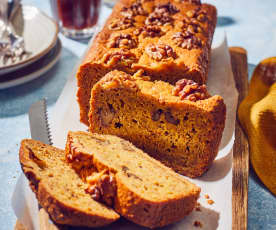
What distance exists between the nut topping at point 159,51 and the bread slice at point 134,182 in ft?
2.69

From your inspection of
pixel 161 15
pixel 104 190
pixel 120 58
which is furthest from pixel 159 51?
pixel 104 190

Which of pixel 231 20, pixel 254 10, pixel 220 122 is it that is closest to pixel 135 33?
pixel 220 122

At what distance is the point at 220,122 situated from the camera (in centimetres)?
301

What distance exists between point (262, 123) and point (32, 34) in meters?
2.80

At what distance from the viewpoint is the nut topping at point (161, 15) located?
3.96m

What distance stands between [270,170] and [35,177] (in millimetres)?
1826

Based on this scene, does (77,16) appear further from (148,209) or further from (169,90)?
(148,209)

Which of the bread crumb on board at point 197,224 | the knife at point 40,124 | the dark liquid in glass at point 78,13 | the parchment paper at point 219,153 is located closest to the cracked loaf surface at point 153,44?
the parchment paper at point 219,153

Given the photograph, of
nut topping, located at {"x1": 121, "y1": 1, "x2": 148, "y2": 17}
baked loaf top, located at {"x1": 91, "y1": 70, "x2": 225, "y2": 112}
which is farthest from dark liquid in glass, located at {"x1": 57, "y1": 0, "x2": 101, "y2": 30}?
baked loaf top, located at {"x1": 91, "y1": 70, "x2": 225, "y2": 112}

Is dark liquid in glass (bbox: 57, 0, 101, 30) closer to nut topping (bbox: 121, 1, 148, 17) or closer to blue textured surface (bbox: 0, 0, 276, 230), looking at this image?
blue textured surface (bbox: 0, 0, 276, 230)

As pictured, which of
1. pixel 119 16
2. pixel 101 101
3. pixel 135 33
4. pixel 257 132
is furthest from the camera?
pixel 119 16

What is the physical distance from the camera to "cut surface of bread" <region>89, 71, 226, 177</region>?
297 cm

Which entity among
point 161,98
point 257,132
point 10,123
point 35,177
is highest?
point 161,98

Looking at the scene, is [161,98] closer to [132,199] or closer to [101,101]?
[101,101]
